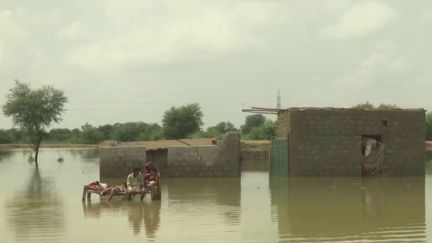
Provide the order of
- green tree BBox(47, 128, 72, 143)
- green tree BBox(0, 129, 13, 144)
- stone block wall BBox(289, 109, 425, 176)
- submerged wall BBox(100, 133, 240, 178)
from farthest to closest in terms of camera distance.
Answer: green tree BBox(47, 128, 72, 143)
green tree BBox(0, 129, 13, 144)
stone block wall BBox(289, 109, 425, 176)
submerged wall BBox(100, 133, 240, 178)

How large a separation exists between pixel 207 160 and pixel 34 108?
27.4 meters

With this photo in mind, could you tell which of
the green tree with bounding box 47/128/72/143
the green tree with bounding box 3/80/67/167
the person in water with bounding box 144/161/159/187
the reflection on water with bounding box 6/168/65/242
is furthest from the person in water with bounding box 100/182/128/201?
the green tree with bounding box 47/128/72/143

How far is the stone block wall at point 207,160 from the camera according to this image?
78.3 feet

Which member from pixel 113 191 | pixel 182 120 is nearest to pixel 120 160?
pixel 113 191

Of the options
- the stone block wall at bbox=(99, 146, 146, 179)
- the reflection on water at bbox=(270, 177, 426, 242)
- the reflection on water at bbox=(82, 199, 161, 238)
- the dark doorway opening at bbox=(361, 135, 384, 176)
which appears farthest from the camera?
the dark doorway opening at bbox=(361, 135, 384, 176)

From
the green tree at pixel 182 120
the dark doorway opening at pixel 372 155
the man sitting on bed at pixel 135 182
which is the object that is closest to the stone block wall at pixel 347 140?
the dark doorway opening at pixel 372 155

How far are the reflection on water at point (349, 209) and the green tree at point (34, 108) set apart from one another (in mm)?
29386

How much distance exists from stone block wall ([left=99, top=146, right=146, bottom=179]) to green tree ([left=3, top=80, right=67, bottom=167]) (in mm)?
24775

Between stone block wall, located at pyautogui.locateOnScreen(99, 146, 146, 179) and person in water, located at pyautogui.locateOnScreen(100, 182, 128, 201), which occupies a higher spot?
stone block wall, located at pyautogui.locateOnScreen(99, 146, 146, 179)

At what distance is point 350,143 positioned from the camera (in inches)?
954

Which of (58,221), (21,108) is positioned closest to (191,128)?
(21,108)

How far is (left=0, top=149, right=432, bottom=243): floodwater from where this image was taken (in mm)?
10617

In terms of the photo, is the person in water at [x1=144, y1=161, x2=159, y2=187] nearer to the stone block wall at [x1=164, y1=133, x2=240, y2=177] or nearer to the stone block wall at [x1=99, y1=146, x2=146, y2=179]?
the stone block wall at [x1=99, y1=146, x2=146, y2=179]

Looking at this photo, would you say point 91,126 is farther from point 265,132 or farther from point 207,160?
point 207,160
